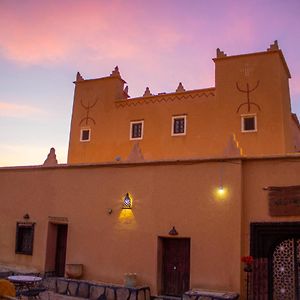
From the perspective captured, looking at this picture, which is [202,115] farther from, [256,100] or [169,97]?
[256,100]

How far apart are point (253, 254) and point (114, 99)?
415 inches

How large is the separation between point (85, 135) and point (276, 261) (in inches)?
436

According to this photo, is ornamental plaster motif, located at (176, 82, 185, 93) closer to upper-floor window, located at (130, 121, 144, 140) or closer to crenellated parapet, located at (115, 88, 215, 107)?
crenellated parapet, located at (115, 88, 215, 107)

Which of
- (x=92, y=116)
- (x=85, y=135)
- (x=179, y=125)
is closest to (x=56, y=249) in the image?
(x=85, y=135)

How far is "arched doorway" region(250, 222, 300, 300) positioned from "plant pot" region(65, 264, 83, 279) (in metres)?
5.89

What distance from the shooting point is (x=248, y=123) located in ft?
53.2

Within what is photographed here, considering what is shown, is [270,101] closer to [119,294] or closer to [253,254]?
[253,254]

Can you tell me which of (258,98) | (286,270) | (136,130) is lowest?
(286,270)

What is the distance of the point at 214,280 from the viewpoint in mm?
11688

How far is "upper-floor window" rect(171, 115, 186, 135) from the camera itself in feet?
57.1

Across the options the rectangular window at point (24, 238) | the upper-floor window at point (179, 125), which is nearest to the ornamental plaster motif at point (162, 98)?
the upper-floor window at point (179, 125)

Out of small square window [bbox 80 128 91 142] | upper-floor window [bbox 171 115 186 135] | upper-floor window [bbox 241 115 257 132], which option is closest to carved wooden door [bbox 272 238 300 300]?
upper-floor window [bbox 241 115 257 132]

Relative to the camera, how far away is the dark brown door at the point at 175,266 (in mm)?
12453

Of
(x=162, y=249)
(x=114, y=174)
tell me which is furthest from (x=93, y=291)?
(x=114, y=174)
